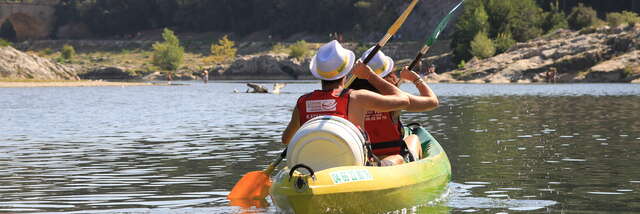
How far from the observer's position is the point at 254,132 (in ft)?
101

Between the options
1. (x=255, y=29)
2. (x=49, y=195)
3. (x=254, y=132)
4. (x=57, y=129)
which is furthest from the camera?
(x=255, y=29)

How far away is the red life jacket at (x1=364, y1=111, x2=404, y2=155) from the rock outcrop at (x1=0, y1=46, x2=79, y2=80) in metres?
80.8

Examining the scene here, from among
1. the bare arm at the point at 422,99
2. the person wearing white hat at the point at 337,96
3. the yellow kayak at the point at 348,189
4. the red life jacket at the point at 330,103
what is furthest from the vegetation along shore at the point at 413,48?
the red life jacket at the point at 330,103

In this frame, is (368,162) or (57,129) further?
(57,129)

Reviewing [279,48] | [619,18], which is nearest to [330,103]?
[619,18]

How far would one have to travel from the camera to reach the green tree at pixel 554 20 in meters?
118

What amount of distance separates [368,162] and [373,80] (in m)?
1.00

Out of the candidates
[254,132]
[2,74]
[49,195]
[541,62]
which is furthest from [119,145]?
[541,62]

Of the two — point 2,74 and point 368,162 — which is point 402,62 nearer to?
point 2,74

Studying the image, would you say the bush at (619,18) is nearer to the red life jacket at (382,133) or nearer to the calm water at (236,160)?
the calm water at (236,160)

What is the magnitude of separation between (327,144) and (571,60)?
86.5 metres

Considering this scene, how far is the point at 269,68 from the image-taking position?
144 m

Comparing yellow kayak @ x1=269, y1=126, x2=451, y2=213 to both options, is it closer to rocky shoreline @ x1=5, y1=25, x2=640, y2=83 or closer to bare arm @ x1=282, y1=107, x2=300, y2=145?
bare arm @ x1=282, y1=107, x2=300, y2=145

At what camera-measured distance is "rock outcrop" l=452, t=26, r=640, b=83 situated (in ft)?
301
